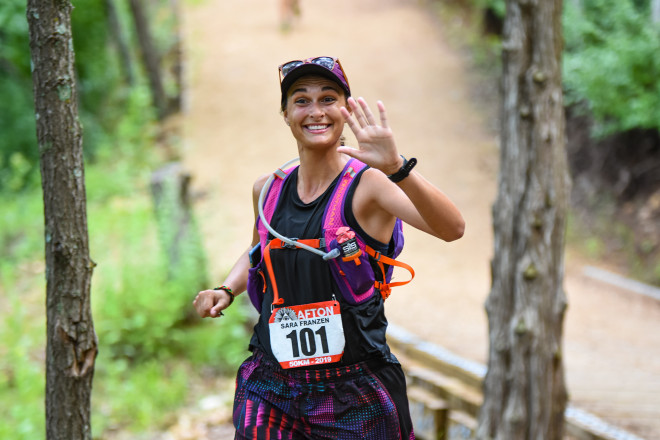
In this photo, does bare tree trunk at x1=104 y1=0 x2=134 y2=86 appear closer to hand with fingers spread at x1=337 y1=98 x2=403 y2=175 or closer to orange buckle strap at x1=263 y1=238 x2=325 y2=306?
orange buckle strap at x1=263 y1=238 x2=325 y2=306

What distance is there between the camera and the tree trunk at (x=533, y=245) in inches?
196

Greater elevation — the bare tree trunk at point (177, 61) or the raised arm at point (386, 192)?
the bare tree trunk at point (177, 61)

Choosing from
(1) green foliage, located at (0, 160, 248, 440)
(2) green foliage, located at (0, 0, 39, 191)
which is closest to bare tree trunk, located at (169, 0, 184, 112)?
(2) green foliage, located at (0, 0, 39, 191)

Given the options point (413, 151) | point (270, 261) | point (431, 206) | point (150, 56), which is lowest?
point (270, 261)

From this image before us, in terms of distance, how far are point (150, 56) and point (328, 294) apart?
16.7 meters

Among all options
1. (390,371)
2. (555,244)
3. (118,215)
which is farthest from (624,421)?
(118,215)

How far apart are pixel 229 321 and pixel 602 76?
7211 millimetres

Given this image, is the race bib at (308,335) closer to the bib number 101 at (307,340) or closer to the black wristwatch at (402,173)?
the bib number 101 at (307,340)

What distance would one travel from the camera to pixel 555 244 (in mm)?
5047

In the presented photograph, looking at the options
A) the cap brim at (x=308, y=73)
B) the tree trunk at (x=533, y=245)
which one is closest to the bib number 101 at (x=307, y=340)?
the cap brim at (x=308, y=73)

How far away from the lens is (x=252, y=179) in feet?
48.5

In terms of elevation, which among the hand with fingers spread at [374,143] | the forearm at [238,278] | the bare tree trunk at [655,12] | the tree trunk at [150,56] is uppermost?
the tree trunk at [150,56]

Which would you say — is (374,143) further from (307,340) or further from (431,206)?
(307,340)

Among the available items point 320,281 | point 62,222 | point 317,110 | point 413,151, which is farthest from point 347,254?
point 413,151
